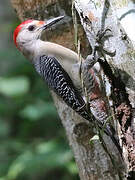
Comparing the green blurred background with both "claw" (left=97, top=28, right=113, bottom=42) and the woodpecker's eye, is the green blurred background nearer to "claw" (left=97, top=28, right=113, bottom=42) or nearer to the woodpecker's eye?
the woodpecker's eye

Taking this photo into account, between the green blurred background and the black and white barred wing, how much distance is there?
42.3 inches

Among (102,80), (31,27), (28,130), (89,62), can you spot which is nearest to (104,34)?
(102,80)

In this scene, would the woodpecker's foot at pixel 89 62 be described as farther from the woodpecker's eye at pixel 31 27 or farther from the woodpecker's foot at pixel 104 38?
the woodpecker's eye at pixel 31 27

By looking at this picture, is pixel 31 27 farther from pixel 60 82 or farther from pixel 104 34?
A: pixel 104 34

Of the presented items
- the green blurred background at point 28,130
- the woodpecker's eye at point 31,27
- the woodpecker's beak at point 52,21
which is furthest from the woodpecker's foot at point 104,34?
the green blurred background at point 28,130

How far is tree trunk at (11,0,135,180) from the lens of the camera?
2557mm

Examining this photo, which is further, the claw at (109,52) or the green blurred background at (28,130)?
the green blurred background at (28,130)

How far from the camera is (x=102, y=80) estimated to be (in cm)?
295

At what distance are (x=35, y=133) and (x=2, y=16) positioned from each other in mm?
3187

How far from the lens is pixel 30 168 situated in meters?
4.84

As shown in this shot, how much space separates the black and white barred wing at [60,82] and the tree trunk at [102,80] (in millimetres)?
90

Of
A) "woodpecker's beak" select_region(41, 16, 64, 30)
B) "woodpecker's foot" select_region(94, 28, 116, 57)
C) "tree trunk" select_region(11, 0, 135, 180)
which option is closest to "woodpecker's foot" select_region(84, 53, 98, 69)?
"tree trunk" select_region(11, 0, 135, 180)

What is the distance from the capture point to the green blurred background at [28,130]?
197 inches

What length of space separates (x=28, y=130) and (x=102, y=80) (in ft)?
13.0
